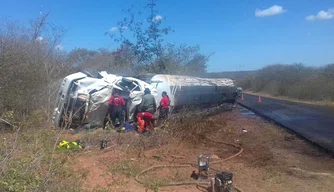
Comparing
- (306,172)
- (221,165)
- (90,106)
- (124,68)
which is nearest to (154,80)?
(90,106)

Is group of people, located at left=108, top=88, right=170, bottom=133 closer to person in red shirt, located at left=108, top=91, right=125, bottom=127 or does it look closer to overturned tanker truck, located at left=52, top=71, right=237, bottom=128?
person in red shirt, located at left=108, top=91, right=125, bottom=127

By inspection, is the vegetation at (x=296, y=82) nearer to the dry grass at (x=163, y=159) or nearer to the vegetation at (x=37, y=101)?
the vegetation at (x=37, y=101)

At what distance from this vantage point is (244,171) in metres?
7.93

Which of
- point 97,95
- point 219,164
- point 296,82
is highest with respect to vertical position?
point 97,95

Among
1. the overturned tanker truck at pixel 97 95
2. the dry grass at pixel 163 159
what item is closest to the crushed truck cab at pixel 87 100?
the overturned tanker truck at pixel 97 95

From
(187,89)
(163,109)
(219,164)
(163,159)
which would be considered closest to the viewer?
(219,164)

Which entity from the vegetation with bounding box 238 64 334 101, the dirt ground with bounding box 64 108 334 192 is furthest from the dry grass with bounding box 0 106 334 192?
the vegetation with bounding box 238 64 334 101

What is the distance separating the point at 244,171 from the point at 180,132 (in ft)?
11.2

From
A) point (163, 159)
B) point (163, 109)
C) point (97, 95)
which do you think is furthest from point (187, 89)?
point (163, 159)

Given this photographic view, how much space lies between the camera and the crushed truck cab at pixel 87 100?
11633 millimetres

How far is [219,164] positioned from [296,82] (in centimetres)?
3333

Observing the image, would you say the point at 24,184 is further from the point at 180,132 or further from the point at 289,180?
the point at 180,132

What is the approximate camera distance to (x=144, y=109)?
489 inches

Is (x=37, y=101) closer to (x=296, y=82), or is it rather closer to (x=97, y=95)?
(x=97, y=95)
